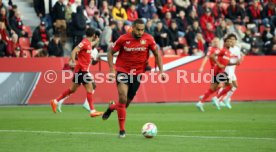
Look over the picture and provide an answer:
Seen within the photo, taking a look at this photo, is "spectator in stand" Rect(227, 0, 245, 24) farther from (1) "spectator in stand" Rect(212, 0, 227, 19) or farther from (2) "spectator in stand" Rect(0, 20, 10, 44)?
(2) "spectator in stand" Rect(0, 20, 10, 44)

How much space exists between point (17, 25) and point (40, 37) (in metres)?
0.99

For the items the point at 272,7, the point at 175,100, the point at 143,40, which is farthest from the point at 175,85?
the point at 143,40

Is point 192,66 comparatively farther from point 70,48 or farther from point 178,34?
point 70,48

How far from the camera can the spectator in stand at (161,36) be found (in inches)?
1250

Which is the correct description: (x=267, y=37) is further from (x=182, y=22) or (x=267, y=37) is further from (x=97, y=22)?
(x=97, y=22)

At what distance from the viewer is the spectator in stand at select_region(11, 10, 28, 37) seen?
2909 cm

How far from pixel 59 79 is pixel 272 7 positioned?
13431 millimetres

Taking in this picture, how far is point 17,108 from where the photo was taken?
2547 centimetres

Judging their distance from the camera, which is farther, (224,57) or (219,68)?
(224,57)

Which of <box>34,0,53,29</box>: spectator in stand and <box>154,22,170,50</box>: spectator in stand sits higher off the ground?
<box>34,0,53,29</box>: spectator in stand

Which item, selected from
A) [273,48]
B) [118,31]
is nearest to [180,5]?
[273,48]

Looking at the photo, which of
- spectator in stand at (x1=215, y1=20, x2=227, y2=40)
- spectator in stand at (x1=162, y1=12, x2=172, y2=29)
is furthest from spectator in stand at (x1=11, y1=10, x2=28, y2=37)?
spectator in stand at (x1=215, y1=20, x2=227, y2=40)

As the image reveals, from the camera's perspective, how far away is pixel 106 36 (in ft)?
99.7

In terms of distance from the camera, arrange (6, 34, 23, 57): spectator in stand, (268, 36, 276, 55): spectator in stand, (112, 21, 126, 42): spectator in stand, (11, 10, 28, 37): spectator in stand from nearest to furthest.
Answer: (6, 34, 23, 57): spectator in stand
(11, 10, 28, 37): spectator in stand
(112, 21, 126, 42): spectator in stand
(268, 36, 276, 55): spectator in stand
